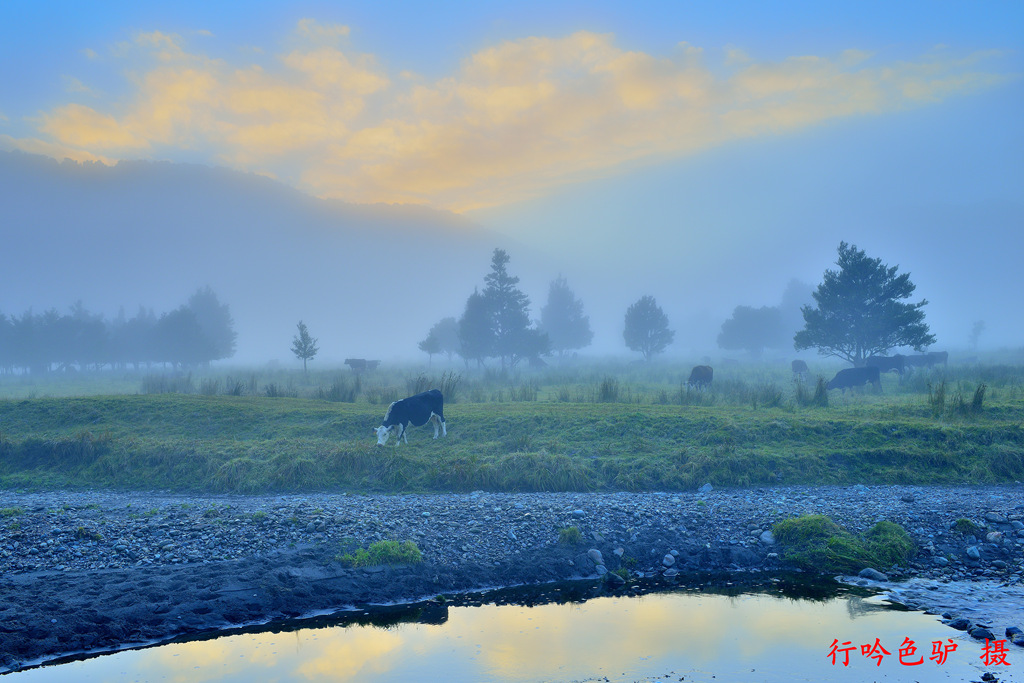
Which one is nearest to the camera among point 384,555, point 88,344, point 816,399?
point 384,555

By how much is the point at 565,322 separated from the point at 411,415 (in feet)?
261

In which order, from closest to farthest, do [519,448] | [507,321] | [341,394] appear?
[519,448] → [341,394] → [507,321]

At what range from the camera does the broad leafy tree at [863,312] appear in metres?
42.7

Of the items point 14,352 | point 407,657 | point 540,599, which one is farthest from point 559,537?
point 14,352

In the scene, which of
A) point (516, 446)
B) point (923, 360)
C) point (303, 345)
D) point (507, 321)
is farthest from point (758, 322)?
point (516, 446)

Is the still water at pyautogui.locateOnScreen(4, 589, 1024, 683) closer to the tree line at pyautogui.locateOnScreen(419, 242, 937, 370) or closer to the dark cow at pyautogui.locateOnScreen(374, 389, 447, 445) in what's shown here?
the dark cow at pyautogui.locateOnScreen(374, 389, 447, 445)

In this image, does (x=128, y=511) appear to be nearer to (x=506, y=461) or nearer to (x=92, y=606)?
(x=92, y=606)

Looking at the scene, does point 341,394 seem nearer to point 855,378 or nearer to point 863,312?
point 855,378

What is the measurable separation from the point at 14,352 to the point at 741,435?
89.6m

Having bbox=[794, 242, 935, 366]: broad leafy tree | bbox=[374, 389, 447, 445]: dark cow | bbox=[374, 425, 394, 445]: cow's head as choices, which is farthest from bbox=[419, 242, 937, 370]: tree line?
bbox=[374, 425, 394, 445]: cow's head

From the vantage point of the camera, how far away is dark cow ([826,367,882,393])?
34.9 m

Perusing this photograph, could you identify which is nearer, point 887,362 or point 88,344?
point 887,362

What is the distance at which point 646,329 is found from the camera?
83.7 m

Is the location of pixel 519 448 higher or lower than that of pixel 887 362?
lower
